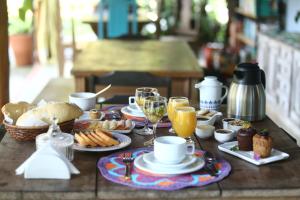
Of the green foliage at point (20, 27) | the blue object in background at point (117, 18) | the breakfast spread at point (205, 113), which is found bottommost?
the breakfast spread at point (205, 113)

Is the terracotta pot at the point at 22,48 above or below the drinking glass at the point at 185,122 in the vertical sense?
below

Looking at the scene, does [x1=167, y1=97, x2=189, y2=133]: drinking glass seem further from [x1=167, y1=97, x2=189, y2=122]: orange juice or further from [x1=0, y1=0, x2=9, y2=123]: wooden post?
[x1=0, y1=0, x2=9, y2=123]: wooden post

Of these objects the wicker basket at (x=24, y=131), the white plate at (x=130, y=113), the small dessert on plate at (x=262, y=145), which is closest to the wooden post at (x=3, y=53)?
the white plate at (x=130, y=113)

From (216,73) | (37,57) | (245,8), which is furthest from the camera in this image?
(37,57)

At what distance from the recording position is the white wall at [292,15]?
5395 mm

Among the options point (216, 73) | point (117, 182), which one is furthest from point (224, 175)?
point (216, 73)

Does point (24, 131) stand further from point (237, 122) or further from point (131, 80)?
point (131, 80)

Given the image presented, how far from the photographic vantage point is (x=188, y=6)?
→ 822 centimetres

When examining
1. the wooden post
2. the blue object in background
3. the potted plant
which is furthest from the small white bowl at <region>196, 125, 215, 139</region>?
the potted plant

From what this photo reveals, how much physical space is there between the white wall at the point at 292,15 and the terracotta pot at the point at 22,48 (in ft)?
11.5

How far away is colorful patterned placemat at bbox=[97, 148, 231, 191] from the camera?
1695 mm

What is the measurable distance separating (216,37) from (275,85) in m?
2.96

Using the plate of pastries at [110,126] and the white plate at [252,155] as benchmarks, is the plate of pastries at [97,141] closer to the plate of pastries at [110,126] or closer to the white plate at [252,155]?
the plate of pastries at [110,126]

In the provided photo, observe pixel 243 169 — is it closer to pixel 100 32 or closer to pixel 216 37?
pixel 100 32
